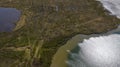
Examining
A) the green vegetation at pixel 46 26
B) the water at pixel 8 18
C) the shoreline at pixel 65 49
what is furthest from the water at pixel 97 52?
the water at pixel 8 18

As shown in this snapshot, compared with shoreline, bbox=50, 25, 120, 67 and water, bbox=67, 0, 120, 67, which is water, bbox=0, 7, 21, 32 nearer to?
shoreline, bbox=50, 25, 120, 67

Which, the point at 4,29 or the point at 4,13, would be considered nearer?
the point at 4,29

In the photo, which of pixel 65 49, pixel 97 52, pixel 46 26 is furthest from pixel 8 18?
pixel 97 52

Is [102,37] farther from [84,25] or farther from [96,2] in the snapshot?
[96,2]

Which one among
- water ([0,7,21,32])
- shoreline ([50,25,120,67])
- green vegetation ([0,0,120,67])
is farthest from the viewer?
water ([0,7,21,32])

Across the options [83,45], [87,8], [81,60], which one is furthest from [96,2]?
[81,60]

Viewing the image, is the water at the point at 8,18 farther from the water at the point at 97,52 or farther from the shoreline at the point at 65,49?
the water at the point at 97,52

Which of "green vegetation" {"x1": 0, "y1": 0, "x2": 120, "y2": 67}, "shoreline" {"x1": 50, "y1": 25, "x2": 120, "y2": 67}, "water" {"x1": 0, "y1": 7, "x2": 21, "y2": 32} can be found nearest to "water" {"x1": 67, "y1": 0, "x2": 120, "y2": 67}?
"shoreline" {"x1": 50, "y1": 25, "x2": 120, "y2": 67}
